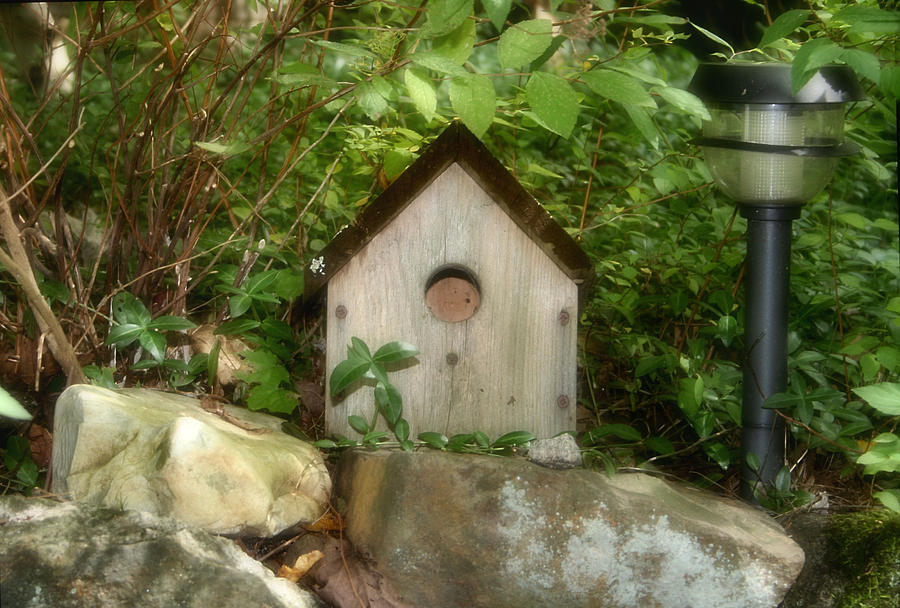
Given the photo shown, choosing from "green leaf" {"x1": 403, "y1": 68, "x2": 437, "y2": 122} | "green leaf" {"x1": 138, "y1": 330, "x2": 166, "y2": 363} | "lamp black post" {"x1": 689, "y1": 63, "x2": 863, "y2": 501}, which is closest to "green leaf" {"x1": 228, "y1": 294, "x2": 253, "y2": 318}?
"green leaf" {"x1": 138, "y1": 330, "x2": 166, "y2": 363}

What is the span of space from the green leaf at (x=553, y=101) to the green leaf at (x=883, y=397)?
3.17 ft

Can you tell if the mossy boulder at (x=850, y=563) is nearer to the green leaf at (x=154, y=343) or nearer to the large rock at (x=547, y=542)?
the large rock at (x=547, y=542)

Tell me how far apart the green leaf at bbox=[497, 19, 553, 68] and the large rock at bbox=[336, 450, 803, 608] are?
1.12 meters

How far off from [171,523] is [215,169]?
1151 millimetres

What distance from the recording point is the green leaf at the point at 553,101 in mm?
2029

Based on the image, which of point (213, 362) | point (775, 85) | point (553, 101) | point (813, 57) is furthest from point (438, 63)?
point (213, 362)

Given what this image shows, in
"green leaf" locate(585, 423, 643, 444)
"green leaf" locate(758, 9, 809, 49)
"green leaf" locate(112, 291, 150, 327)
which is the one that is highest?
"green leaf" locate(758, 9, 809, 49)

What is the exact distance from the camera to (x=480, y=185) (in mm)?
2654

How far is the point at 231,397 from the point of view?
3.14m

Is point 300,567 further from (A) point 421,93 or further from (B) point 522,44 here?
(B) point 522,44

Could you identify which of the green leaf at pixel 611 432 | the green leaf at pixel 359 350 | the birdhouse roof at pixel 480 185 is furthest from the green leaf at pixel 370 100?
the green leaf at pixel 611 432

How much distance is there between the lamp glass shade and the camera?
8.59 ft

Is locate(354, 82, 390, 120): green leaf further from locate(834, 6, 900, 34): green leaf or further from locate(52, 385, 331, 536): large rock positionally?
locate(834, 6, 900, 34): green leaf

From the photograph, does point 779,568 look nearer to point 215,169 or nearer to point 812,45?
point 812,45
